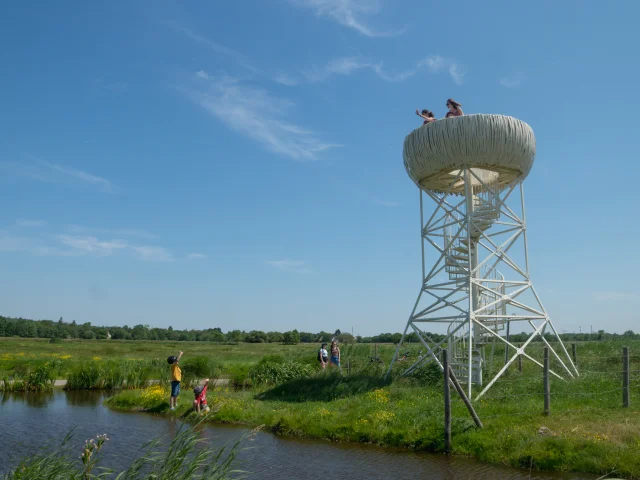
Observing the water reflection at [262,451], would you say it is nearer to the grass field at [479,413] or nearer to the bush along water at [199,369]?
the grass field at [479,413]

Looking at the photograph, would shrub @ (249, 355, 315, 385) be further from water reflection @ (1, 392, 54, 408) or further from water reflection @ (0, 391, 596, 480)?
water reflection @ (1, 392, 54, 408)

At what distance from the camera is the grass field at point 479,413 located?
10961mm

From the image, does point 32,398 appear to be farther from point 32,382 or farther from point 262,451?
point 262,451

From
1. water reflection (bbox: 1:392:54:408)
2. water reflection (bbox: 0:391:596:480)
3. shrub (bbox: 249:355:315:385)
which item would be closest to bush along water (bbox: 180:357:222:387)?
shrub (bbox: 249:355:315:385)

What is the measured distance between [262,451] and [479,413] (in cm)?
576

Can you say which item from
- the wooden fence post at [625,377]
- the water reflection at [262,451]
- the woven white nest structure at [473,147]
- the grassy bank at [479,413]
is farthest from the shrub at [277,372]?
the wooden fence post at [625,377]

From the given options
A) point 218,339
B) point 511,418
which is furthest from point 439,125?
point 218,339

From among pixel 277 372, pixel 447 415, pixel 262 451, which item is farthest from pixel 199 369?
pixel 447 415

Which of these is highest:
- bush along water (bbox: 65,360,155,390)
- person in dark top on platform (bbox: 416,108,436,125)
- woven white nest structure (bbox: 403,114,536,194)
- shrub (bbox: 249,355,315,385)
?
person in dark top on platform (bbox: 416,108,436,125)

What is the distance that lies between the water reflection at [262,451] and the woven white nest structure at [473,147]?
10.2 metres

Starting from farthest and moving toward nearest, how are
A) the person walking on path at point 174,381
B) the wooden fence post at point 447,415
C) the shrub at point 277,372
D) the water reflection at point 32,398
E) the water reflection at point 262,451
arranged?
the shrub at point 277,372, the water reflection at point 32,398, the person walking on path at point 174,381, the wooden fence post at point 447,415, the water reflection at point 262,451

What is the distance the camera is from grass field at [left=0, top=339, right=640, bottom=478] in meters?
11.0

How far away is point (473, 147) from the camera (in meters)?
17.8

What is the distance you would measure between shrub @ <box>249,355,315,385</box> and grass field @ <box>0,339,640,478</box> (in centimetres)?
218
